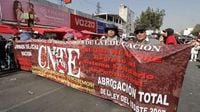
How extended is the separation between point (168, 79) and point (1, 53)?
8451mm

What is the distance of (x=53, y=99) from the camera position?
6.12 metres

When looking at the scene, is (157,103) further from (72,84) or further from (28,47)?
(28,47)

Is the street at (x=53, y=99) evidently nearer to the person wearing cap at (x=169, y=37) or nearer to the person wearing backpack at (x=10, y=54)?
the person wearing cap at (x=169, y=37)

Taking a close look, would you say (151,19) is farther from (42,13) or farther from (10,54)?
(10,54)

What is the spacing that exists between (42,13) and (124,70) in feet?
58.4

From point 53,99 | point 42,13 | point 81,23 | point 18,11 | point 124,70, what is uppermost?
point 42,13

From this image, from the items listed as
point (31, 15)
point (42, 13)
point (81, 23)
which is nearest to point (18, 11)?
point (31, 15)

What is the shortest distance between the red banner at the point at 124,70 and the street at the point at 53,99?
0.31m

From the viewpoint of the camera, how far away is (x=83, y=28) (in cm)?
3116

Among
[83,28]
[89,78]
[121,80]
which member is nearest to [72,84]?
[89,78]

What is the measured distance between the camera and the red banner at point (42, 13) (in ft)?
57.5

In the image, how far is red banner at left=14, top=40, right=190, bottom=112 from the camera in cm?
459

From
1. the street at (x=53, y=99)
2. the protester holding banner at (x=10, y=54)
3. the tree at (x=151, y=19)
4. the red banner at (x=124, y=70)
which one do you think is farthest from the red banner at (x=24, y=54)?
the tree at (x=151, y=19)

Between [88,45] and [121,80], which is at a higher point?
[88,45]
